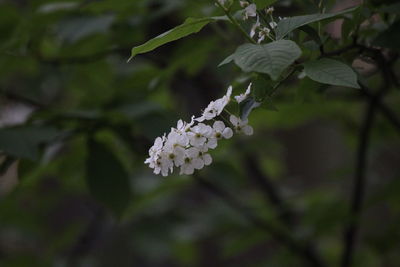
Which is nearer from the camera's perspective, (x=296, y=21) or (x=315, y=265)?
(x=296, y=21)

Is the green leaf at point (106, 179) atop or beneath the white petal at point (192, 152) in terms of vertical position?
beneath

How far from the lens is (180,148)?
3.04ft

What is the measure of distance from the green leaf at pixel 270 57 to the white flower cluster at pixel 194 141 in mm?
113

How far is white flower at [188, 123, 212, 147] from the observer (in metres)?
0.93

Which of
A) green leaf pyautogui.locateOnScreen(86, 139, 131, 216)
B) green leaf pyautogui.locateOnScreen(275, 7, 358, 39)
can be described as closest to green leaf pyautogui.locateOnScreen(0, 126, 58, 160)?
green leaf pyautogui.locateOnScreen(86, 139, 131, 216)

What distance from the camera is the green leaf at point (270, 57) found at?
78 cm

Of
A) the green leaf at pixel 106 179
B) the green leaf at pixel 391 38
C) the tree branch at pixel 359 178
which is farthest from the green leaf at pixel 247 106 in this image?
the tree branch at pixel 359 178

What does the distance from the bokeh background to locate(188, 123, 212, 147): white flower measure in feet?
0.75

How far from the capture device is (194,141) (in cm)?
93

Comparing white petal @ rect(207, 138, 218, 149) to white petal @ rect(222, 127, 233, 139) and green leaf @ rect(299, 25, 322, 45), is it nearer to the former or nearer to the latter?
white petal @ rect(222, 127, 233, 139)

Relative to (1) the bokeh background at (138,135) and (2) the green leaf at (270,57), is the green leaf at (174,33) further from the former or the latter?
(1) the bokeh background at (138,135)

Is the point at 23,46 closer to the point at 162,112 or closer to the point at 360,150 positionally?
the point at 162,112

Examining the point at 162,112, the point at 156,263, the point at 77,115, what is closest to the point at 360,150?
the point at 162,112

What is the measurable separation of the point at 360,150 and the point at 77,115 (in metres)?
0.97
